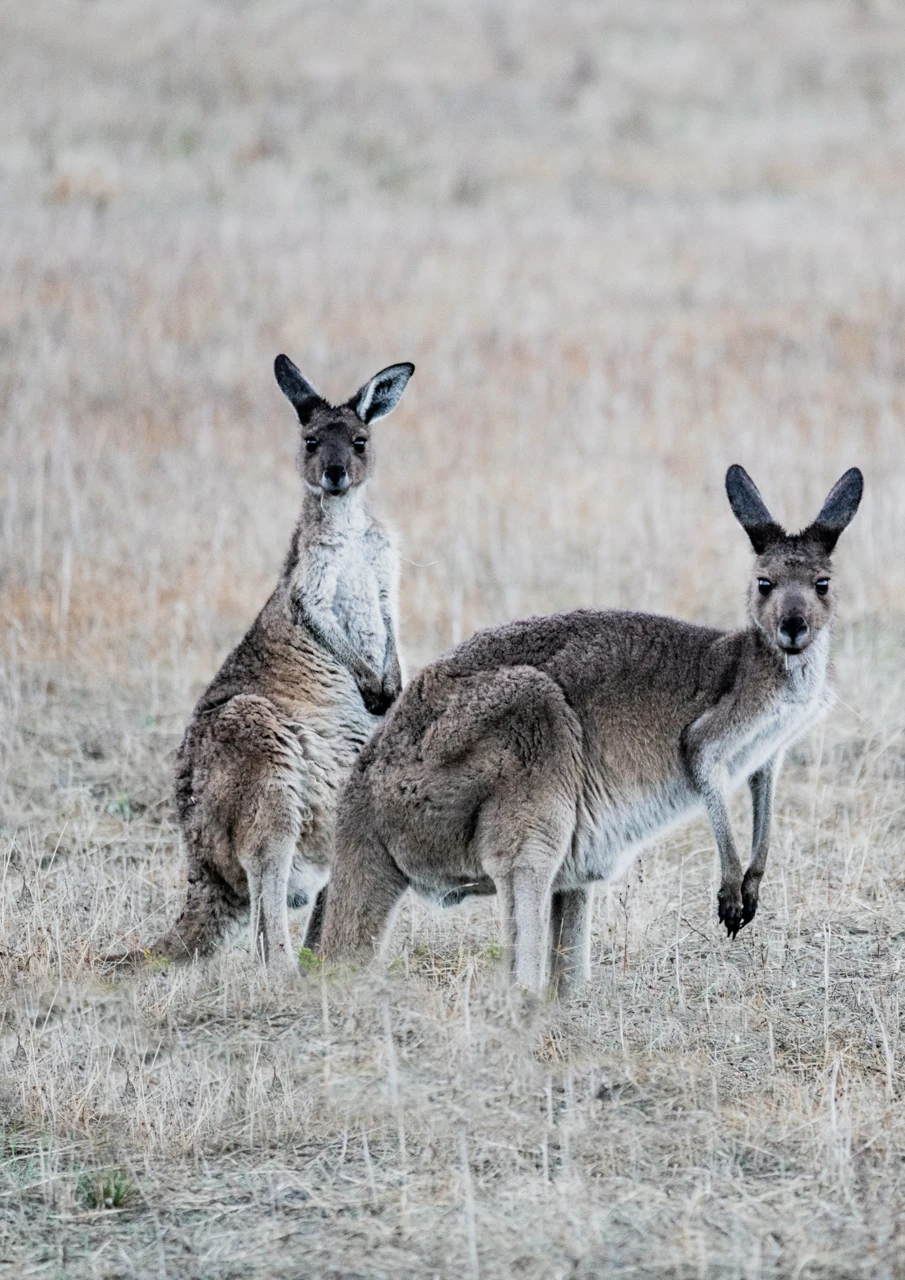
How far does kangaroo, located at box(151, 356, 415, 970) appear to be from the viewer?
17.4 feet

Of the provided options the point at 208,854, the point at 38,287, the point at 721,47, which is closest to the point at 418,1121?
the point at 208,854

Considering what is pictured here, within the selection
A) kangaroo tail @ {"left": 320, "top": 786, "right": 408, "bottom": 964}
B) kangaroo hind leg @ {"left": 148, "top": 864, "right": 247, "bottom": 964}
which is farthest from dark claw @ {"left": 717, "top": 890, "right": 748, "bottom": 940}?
kangaroo hind leg @ {"left": 148, "top": 864, "right": 247, "bottom": 964}

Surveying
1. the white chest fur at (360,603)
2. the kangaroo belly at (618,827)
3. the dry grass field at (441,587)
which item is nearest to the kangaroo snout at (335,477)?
the white chest fur at (360,603)

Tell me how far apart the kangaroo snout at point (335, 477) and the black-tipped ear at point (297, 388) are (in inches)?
10.2

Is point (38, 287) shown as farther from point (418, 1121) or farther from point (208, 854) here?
point (418, 1121)

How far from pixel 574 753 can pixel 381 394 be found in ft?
7.22

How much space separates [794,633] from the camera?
15.9 feet

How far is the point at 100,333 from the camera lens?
1502cm

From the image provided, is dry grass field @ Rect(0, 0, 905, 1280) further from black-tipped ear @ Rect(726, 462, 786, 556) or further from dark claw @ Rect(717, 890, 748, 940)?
black-tipped ear @ Rect(726, 462, 786, 556)

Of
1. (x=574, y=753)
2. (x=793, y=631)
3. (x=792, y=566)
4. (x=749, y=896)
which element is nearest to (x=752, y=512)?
(x=792, y=566)

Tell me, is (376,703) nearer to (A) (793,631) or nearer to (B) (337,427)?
(B) (337,427)

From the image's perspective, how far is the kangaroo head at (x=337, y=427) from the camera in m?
6.30

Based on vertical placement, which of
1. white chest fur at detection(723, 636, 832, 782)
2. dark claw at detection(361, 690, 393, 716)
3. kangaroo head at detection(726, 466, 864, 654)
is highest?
kangaroo head at detection(726, 466, 864, 654)

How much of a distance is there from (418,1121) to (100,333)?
11.6 meters
